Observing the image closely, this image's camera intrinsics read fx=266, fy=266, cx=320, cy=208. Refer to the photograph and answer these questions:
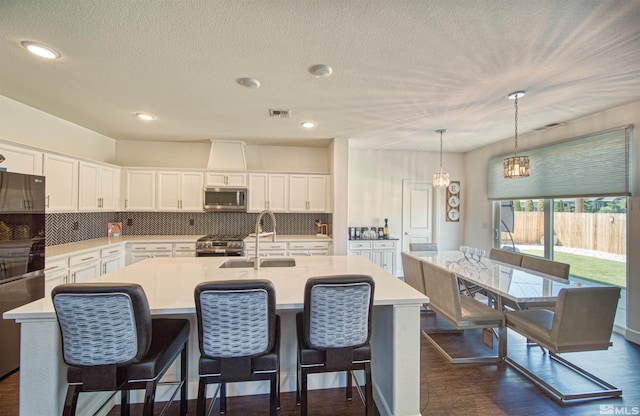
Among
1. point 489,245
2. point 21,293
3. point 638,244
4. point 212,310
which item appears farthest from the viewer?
point 489,245

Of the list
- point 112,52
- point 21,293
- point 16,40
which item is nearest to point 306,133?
point 112,52

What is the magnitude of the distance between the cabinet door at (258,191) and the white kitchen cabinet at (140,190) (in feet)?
5.31

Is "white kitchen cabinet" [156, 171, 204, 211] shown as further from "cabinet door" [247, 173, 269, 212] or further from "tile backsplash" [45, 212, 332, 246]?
"cabinet door" [247, 173, 269, 212]

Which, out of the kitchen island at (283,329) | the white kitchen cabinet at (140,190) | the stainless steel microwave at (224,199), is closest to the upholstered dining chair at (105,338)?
the kitchen island at (283,329)

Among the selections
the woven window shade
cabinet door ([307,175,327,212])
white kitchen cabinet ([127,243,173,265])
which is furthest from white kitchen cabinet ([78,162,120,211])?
the woven window shade

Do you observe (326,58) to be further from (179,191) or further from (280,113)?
(179,191)

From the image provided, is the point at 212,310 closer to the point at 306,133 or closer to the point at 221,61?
the point at 221,61

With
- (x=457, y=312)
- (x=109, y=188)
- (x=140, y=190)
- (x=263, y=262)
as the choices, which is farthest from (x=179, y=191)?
(x=457, y=312)

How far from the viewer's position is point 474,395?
82.2 inches

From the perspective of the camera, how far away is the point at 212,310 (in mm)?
1369

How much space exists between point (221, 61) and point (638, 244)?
15.0ft

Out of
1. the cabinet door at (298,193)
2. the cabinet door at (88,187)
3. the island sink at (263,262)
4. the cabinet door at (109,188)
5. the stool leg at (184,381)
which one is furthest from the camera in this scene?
the cabinet door at (298,193)

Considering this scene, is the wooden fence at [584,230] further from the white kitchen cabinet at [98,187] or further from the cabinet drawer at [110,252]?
the white kitchen cabinet at [98,187]

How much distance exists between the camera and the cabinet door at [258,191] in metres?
4.75
